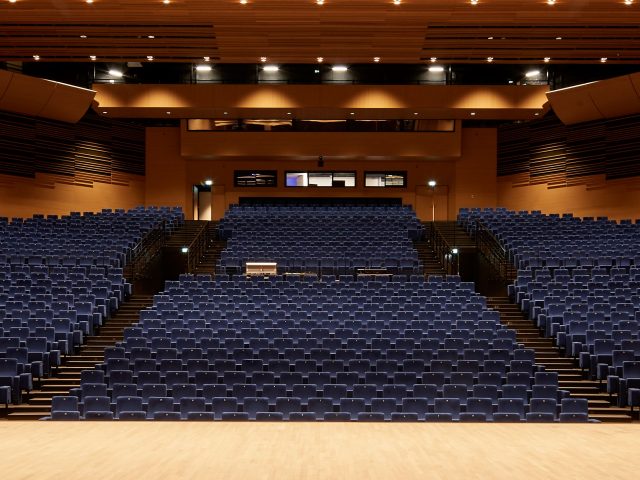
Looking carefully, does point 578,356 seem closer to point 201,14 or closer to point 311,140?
point 201,14

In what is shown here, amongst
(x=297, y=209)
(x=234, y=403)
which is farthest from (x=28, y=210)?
(x=234, y=403)

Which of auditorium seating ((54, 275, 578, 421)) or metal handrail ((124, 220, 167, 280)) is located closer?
auditorium seating ((54, 275, 578, 421))

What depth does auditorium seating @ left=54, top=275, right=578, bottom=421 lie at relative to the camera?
8820 mm

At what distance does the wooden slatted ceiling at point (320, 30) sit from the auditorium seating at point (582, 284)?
3.69 meters

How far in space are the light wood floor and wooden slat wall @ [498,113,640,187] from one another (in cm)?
1152

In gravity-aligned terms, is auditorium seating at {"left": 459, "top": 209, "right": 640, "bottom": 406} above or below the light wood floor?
above

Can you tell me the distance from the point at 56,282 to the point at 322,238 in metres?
5.83

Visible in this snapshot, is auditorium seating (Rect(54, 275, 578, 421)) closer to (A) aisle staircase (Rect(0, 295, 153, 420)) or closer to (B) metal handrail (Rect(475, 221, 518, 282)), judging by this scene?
(A) aisle staircase (Rect(0, 295, 153, 420))

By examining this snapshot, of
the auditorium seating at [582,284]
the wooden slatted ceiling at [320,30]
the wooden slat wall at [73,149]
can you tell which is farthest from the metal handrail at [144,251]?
the auditorium seating at [582,284]

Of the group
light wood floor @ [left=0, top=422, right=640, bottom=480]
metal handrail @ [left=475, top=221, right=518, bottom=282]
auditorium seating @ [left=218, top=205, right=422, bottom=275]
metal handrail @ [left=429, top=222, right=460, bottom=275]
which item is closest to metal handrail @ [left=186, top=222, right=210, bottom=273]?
auditorium seating @ [left=218, top=205, right=422, bottom=275]

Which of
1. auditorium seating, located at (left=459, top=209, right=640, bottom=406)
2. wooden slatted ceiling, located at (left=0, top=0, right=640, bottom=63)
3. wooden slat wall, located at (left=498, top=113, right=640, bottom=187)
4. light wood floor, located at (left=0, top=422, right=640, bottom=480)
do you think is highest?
wooden slatted ceiling, located at (left=0, top=0, right=640, bottom=63)

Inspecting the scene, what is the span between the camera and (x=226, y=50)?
14930mm

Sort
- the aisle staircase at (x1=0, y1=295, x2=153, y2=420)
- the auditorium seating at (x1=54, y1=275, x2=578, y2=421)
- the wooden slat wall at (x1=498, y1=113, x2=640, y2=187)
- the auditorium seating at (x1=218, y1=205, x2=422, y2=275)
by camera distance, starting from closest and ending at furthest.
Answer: the auditorium seating at (x1=54, y1=275, x2=578, y2=421) < the aisle staircase at (x1=0, y1=295, x2=153, y2=420) < the auditorium seating at (x1=218, y1=205, x2=422, y2=275) < the wooden slat wall at (x1=498, y1=113, x2=640, y2=187)

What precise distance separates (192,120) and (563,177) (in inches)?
402
